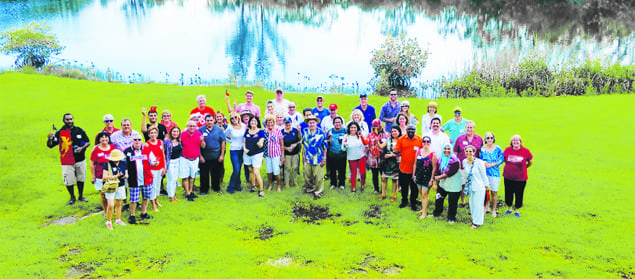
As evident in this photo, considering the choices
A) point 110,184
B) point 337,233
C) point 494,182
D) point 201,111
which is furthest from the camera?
point 201,111

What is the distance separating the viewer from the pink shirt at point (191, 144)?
315 inches

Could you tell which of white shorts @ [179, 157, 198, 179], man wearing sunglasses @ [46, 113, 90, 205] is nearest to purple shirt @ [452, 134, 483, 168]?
white shorts @ [179, 157, 198, 179]

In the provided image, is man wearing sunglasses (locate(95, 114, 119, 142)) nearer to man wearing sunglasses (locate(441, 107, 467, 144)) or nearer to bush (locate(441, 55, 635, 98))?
man wearing sunglasses (locate(441, 107, 467, 144))

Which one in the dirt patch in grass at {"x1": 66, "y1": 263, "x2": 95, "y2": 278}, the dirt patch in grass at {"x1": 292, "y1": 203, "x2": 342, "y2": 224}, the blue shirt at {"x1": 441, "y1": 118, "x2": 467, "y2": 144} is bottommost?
the dirt patch in grass at {"x1": 66, "y1": 263, "x2": 95, "y2": 278}

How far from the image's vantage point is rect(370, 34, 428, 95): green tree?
64.9 feet

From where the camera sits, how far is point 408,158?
7.75 metres

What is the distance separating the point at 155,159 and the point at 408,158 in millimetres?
4399

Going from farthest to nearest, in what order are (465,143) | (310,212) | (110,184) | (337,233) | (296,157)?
1. (296,157)
2. (310,212)
3. (465,143)
4. (337,233)
5. (110,184)

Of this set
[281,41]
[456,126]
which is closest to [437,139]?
[456,126]

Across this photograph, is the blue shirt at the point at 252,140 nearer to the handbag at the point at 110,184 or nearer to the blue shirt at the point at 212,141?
the blue shirt at the point at 212,141

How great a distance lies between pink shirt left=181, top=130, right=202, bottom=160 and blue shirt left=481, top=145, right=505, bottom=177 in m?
5.11

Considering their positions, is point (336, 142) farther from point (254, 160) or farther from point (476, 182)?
point (476, 182)

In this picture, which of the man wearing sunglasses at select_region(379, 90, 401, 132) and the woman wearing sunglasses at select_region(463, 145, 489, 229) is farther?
the man wearing sunglasses at select_region(379, 90, 401, 132)

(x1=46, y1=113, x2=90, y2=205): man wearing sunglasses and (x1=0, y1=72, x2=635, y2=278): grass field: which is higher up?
Result: (x1=46, y1=113, x2=90, y2=205): man wearing sunglasses
